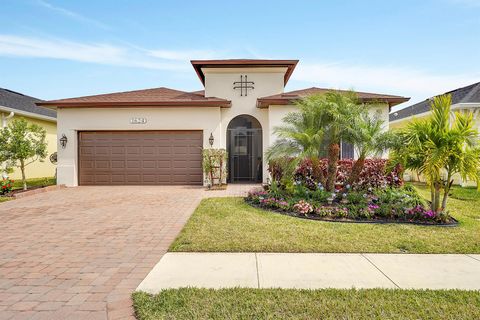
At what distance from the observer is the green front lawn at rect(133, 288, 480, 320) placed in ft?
9.06

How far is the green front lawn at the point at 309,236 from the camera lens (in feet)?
15.5

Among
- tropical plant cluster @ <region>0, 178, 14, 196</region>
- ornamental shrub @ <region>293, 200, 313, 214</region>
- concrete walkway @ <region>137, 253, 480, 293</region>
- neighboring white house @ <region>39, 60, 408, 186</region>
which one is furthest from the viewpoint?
neighboring white house @ <region>39, 60, 408, 186</region>

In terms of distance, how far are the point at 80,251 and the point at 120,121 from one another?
9.21 m

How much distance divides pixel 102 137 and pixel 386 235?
12.0 meters

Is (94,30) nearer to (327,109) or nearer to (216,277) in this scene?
(327,109)

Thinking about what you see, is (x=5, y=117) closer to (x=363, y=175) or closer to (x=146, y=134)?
(x=146, y=134)

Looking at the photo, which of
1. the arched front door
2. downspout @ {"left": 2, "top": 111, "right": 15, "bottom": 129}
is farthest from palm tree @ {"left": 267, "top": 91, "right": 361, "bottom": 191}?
downspout @ {"left": 2, "top": 111, "right": 15, "bottom": 129}

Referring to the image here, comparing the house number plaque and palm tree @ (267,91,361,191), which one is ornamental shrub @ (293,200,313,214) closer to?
palm tree @ (267,91,361,191)

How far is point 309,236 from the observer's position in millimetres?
5336

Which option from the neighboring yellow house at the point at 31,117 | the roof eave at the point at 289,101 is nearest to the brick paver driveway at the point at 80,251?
the roof eave at the point at 289,101

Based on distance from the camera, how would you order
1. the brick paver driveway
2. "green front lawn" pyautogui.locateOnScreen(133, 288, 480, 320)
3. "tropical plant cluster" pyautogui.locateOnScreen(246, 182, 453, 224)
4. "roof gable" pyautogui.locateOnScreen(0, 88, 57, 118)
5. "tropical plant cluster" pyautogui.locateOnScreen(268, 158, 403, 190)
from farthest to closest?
"roof gable" pyautogui.locateOnScreen(0, 88, 57, 118), "tropical plant cluster" pyautogui.locateOnScreen(268, 158, 403, 190), "tropical plant cluster" pyautogui.locateOnScreen(246, 182, 453, 224), the brick paver driveway, "green front lawn" pyautogui.locateOnScreen(133, 288, 480, 320)

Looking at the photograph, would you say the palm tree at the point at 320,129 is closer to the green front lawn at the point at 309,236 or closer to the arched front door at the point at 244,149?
the green front lawn at the point at 309,236

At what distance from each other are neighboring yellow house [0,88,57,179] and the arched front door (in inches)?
383

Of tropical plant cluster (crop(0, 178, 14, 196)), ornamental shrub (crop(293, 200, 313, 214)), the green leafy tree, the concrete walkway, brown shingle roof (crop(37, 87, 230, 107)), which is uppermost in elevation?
brown shingle roof (crop(37, 87, 230, 107))
